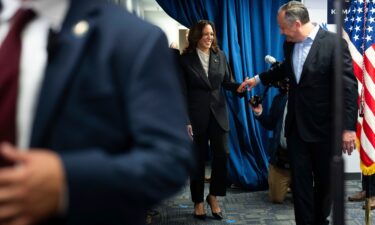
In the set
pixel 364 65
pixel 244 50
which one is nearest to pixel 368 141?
pixel 364 65

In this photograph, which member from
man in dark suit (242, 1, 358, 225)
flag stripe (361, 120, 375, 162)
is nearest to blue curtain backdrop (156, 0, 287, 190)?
flag stripe (361, 120, 375, 162)

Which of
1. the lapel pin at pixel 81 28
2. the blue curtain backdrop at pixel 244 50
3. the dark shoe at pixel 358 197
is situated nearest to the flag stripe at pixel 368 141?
the dark shoe at pixel 358 197

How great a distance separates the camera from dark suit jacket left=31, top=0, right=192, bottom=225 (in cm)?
60

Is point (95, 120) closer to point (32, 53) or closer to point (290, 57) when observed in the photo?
point (32, 53)

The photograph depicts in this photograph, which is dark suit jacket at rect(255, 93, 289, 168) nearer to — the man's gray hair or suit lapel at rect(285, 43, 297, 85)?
suit lapel at rect(285, 43, 297, 85)

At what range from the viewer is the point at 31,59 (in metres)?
0.65

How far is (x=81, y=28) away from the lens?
0.66 meters

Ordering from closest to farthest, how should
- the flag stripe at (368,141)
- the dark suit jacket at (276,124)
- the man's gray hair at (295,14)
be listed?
the man's gray hair at (295,14) → the flag stripe at (368,141) → the dark suit jacket at (276,124)

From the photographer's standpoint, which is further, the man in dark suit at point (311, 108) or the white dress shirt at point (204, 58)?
the white dress shirt at point (204, 58)

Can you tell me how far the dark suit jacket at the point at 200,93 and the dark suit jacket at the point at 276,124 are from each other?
56 cm

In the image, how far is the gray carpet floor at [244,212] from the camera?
3191 millimetres

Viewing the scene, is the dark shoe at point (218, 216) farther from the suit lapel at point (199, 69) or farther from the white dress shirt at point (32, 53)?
the white dress shirt at point (32, 53)

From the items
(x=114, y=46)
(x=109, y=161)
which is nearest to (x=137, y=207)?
(x=109, y=161)

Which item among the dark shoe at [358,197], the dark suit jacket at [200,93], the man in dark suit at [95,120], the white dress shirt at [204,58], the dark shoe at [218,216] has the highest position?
the man in dark suit at [95,120]
